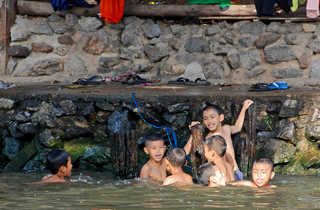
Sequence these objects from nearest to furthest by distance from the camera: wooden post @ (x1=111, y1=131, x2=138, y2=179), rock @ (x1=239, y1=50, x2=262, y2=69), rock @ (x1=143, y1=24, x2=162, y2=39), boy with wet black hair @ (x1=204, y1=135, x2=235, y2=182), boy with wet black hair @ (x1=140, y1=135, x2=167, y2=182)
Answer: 1. boy with wet black hair @ (x1=204, y1=135, x2=235, y2=182)
2. boy with wet black hair @ (x1=140, y1=135, x2=167, y2=182)
3. wooden post @ (x1=111, y1=131, x2=138, y2=179)
4. rock @ (x1=239, y1=50, x2=262, y2=69)
5. rock @ (x1=143, y1=24, x2=162, y2=39)

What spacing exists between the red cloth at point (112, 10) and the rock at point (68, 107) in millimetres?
3121

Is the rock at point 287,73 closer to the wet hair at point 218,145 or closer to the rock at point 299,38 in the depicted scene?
the rock at point 299,38

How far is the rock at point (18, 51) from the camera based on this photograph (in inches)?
458

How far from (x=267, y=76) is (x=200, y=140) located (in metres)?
4.34

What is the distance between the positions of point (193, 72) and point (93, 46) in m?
1.98

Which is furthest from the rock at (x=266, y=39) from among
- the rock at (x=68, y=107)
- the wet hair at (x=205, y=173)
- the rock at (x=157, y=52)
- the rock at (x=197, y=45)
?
the wet hair at (x=205, y=173)

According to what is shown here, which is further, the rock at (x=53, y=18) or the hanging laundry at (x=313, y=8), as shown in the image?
the rock at (x=53, y=18)

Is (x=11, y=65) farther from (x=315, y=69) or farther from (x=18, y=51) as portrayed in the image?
(x=315, y=69)

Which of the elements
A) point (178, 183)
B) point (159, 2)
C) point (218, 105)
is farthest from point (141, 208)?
point (159, 2)

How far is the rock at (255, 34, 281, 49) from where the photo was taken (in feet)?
37.4

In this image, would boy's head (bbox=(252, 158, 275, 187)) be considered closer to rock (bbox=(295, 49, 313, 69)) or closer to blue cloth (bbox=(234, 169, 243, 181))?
blue cloth (bbox=(234, 169, 243, 181))

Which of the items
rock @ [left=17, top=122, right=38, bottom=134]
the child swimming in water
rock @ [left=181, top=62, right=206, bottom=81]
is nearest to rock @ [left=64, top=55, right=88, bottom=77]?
rock @ [left=181, top=62, right=206, bottom=81]

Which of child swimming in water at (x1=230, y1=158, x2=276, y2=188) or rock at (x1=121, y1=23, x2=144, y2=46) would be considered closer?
child swimming in water at (x1=230, y1=158, x2=276, y2=188)

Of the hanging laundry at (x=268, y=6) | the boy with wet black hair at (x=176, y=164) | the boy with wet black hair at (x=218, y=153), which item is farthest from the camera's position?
the hanging laundry at (x=268, y=6)
